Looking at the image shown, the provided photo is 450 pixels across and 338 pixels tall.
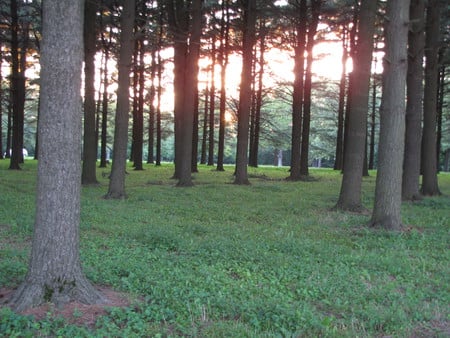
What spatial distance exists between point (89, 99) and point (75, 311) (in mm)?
13185

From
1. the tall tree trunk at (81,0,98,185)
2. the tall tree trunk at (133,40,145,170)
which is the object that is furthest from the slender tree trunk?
the tall tree trunk at (81,0,98,185)

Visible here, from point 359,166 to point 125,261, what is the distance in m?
7.46

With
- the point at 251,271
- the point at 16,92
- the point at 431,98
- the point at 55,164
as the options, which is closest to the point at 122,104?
the point at 251,271

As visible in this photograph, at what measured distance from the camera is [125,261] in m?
5.95

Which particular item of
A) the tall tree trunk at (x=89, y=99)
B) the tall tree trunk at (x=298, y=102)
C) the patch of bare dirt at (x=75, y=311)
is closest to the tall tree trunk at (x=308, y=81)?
the tall tree trunk at (x=298, y=102)

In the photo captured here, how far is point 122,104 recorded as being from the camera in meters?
13.1

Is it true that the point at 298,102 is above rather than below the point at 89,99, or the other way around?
above

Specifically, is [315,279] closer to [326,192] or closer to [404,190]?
[404,190]

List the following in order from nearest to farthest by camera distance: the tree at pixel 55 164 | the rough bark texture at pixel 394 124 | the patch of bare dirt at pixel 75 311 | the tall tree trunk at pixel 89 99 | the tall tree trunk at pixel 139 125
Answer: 1. the patch of bare dirt at pixel 75 311
2. the tree at pixel 55 164
3. the rough bark texture at pixel 394 124
4. the tall tree trunk at pixel 89 99
5. the tall tree trunk at pixel 139 125

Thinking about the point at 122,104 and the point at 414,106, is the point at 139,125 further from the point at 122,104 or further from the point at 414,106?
the point at 414,106

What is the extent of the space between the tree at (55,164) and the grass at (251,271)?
0.44m

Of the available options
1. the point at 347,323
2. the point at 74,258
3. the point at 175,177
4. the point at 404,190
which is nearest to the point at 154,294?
the point at 74,258

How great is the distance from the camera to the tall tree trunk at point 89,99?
616 inches

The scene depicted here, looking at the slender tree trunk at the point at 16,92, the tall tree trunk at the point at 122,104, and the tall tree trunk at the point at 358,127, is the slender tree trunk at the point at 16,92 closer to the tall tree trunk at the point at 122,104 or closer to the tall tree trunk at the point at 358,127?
the tall tree trunk at the point at 122,104
